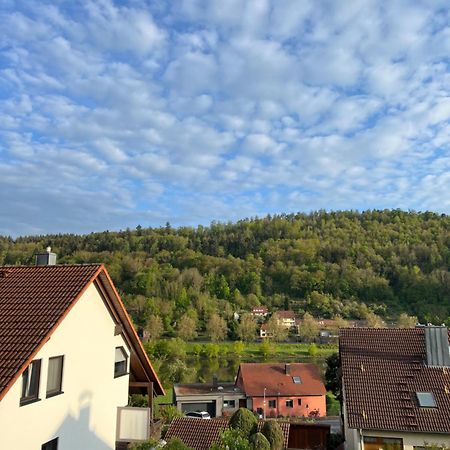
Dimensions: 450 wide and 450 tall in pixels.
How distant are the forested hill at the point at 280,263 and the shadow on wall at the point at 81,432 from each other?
96929 mm

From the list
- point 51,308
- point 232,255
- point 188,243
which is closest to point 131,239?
point 188,243

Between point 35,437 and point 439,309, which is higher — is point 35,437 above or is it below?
below

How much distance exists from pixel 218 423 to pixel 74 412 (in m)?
12.0

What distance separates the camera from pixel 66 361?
8.88m

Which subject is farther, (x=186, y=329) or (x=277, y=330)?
(x=277, y=330)

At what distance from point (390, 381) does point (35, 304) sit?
42.2ft

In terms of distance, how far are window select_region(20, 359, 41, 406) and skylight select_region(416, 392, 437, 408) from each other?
495 inches

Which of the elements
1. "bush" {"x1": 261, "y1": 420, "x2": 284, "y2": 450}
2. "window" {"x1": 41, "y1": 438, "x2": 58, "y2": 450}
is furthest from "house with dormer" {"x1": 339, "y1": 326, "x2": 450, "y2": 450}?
"window" {"x1": 41, "y1": 438, "x2": 58, "y2": 450}

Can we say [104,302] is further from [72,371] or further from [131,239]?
[131,239]

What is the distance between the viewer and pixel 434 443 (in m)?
14.2

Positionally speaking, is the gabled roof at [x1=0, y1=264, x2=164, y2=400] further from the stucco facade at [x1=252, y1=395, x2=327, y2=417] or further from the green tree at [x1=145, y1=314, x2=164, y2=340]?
the green tree at [x1=145, y1=314, x2=164, y2=340]

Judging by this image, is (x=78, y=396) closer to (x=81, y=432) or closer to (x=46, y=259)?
(x=81, y=432)

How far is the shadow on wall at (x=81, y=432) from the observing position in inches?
336

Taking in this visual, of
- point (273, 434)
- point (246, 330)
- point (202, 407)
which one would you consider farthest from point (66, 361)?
point (246, 330)
